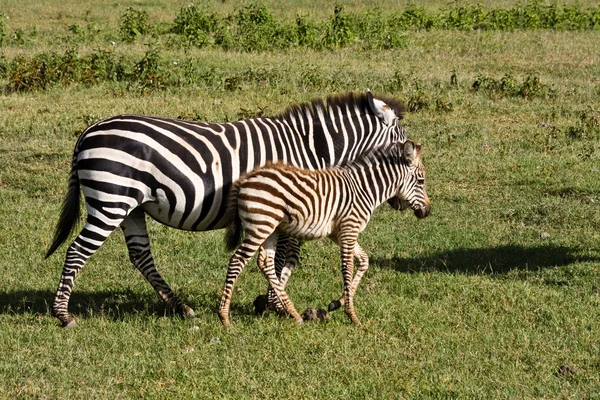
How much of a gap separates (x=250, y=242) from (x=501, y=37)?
1631cm

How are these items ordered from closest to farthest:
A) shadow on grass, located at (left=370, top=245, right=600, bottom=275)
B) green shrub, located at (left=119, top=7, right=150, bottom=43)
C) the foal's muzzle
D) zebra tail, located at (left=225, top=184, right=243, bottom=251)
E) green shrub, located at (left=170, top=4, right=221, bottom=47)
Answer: zebra tail, located at (left=225, top=184, right=243, bottom=251) → the foal's muzzle → shadow on grass, located at (left=370, top=245, right=600, bottom=275) → green shrub, located at (left=119, top=7, right=150, bottom=43) → green shrub, located at (left=170, top=4, right=221, bottom=47)

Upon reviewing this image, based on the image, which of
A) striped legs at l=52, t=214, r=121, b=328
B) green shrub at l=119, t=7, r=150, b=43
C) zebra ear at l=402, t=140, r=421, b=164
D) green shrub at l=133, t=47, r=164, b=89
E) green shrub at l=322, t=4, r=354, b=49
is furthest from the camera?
green shrub at l=119, t=7, r=150, b=43

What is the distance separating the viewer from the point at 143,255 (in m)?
8.28

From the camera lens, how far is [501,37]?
A: 22422 mm

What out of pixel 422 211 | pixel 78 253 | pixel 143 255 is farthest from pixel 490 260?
pixel 78 253

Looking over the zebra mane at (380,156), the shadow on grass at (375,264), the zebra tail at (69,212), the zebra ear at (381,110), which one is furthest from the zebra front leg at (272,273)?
the zebra tail at (69,212)

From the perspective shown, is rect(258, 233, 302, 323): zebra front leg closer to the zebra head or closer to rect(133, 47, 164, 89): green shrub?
the zebra head

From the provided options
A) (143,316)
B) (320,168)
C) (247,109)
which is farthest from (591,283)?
(247,109)

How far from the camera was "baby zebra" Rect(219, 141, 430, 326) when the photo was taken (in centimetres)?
743

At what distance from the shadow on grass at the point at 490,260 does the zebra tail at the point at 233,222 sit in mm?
2399

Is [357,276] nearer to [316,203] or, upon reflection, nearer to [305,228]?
[305,228]

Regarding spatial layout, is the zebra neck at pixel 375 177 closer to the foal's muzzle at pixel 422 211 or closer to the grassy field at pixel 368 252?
the foal's muzzle at pixel 422 211

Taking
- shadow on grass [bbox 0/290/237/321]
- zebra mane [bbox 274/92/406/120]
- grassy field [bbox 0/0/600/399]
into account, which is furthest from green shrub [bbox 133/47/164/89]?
zebra mane [bbox 274/92/406/120]

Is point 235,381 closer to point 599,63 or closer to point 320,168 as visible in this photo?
point 320,168
